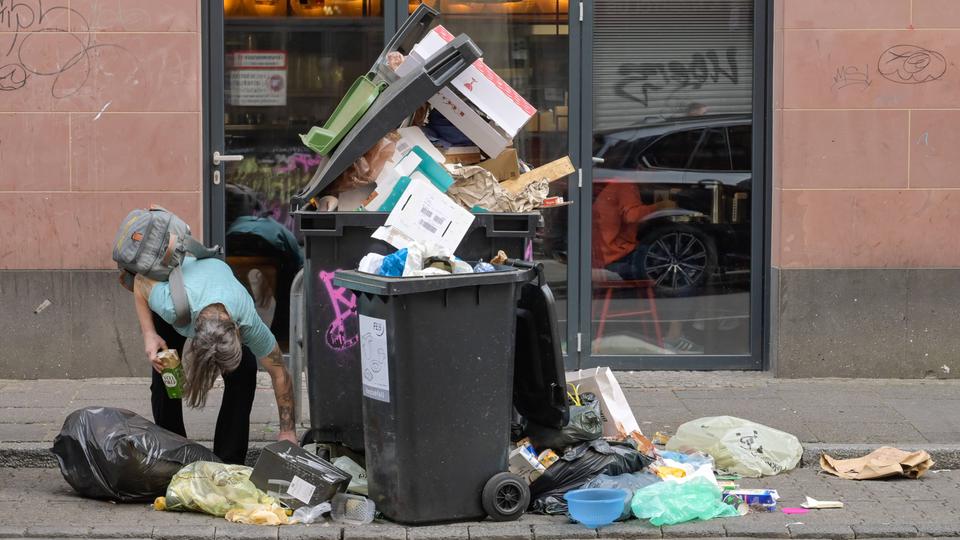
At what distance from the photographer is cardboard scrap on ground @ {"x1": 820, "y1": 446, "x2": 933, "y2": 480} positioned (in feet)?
22.5

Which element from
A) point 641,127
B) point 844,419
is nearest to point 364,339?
point 844,419

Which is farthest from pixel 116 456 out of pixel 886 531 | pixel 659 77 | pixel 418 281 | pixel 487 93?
pixel 659 77

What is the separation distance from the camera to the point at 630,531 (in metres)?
5.92

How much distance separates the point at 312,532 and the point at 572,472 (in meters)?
1.20

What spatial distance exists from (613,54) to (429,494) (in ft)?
13.7

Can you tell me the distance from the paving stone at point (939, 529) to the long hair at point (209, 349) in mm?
3092

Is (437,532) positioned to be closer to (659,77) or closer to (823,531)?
(823,531)

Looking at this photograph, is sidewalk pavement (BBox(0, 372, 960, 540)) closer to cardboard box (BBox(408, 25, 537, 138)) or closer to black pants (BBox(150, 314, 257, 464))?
black pants (BBox(150, 314, 257, 464))

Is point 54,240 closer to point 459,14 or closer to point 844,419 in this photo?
point 459,14

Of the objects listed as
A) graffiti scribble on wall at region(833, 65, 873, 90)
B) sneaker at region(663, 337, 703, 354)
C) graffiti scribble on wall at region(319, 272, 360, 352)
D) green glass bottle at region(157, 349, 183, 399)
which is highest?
graffiti scribble on wall at region(833, 65, 873, 90)

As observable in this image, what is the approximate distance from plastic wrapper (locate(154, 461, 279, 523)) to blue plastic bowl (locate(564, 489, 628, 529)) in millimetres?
1295

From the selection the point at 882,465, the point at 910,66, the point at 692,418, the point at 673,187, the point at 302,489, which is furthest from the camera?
the point at 673,187

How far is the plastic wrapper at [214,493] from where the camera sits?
6.10 m

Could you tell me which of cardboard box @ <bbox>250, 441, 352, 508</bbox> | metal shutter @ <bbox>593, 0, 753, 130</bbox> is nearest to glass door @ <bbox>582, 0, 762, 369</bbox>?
metal shutter @ <bbox>593, 0, 753, 130</bbox>
